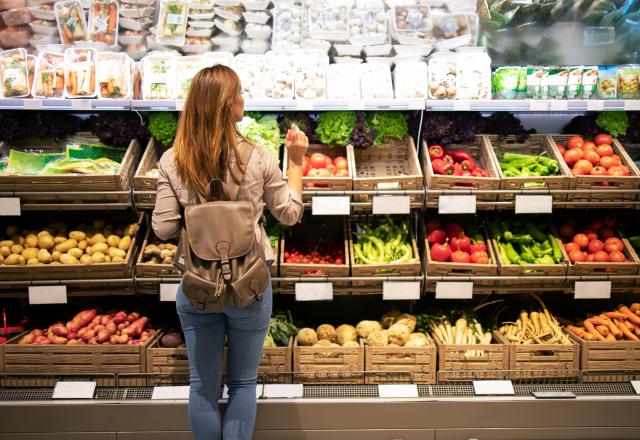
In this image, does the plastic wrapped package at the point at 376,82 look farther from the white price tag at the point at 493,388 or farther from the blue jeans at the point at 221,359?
→ the white price tag at the point at 493,388

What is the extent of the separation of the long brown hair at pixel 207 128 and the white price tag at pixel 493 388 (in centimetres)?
184

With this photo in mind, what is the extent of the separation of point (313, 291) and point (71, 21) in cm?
228

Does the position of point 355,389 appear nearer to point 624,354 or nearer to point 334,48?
point 624,354

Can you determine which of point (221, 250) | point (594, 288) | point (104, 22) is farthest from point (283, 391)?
point (104, 22)

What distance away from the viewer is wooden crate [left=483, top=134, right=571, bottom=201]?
342 centimetres

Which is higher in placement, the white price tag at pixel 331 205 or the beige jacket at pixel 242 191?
the beige jacket at pixel 242 191

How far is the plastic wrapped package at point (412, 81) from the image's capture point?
3609 millimetres

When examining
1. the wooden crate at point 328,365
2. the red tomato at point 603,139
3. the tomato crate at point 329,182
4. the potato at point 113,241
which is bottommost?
the wooden crate at point 328,365

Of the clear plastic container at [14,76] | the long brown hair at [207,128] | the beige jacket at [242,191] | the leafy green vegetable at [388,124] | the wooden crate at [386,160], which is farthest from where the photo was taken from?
the wooden crate at [386,160]

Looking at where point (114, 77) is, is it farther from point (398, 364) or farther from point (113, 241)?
point (398, 364)

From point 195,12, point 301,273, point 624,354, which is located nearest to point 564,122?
point 624,354

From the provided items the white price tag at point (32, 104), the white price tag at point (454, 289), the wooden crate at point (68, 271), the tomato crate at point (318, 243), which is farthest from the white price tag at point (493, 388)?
the white price tag at point (32, 104)

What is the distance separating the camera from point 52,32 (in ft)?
12.7

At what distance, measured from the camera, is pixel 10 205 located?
3.35 metres
